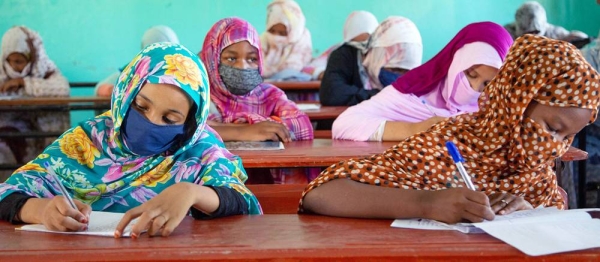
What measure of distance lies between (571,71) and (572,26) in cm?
730

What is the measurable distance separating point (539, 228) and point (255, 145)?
5.26 feet

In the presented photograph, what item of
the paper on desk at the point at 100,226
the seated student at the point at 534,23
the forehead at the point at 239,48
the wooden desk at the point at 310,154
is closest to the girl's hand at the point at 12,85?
the forehead at the point at 239,48

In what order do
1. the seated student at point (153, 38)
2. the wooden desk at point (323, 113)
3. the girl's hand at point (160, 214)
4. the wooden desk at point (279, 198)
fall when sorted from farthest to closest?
the seated student at point (153, 38)
the wooden desk at point (323, 113)
the wooden desk at point (279, 198)
the girl's hand at point (160, 214)

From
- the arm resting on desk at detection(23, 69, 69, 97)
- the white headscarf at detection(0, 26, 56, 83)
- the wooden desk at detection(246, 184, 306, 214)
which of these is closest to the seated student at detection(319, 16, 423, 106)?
the wooden desk at detection(246, 184, 306, 214)

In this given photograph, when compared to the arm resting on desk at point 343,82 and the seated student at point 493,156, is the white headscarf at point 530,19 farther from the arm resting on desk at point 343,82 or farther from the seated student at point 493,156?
the seated student at point 493,156

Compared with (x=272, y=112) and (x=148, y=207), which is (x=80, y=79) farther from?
(x=148, y=207)

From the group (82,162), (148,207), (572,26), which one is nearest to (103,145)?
(82,162)

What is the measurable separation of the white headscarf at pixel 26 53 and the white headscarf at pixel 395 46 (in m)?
3.35

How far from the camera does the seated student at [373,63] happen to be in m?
4.52

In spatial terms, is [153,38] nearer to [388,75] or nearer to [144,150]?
[388,75]

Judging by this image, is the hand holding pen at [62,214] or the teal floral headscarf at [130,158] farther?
the teal floral headscarf at [130,158]

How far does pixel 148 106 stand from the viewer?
1799 mm

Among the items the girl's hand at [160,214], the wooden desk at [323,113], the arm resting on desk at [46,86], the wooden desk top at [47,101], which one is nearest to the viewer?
the girl's hand at [160,214]

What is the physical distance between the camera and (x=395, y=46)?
4.50 meters
